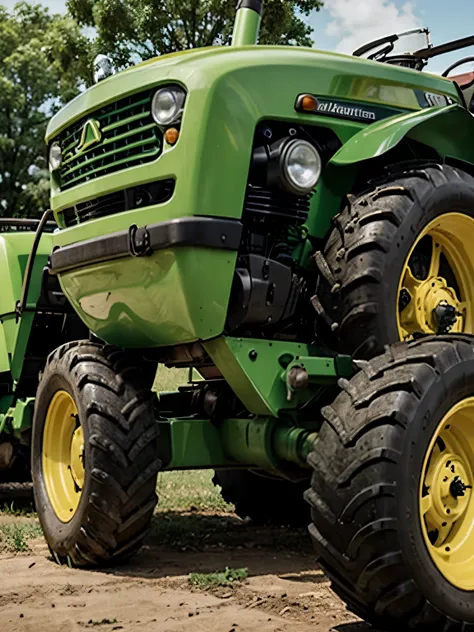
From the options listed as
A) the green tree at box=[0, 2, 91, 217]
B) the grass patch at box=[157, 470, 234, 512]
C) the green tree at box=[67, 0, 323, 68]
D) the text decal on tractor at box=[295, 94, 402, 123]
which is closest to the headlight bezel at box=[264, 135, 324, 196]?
the text decal on tractor at box=[295, 94, 402, 123]

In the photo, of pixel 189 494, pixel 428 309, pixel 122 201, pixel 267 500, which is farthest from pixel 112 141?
pixel 189 494

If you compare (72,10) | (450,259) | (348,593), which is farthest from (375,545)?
(72,10)

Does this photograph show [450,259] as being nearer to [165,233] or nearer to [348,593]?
[165,233]

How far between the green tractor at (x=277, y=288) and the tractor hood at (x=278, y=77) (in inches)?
0.5

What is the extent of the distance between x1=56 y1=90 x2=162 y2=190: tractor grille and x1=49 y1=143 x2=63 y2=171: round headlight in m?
0.07

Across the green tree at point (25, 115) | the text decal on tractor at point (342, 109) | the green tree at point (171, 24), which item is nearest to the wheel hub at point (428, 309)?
the text decal on tractor at point (342, 109)

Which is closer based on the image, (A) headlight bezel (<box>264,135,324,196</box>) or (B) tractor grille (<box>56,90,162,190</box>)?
(A) headlight bezel (<box>264,135,324,196</box>)

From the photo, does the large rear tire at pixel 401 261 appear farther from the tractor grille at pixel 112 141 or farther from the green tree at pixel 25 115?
the green tree at pixel 25 115

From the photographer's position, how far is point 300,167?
4.65 m

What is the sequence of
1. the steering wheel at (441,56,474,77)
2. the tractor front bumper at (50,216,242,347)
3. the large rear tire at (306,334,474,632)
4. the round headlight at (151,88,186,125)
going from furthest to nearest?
the steering wheel at (441,56,474,77) < the round headlight at (151,88,186,125) < the tractor front bumper at (50,216,242,347) < the large rear tire at (306,334,474,632)

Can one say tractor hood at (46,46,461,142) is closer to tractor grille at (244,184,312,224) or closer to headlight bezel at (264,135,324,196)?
headlight bezel at (264,135,324,196)

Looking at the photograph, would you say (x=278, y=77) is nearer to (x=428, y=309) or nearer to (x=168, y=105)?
(x=168, y=105)

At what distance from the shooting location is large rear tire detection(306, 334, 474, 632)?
3605 millimetres

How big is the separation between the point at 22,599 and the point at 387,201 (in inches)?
94.5
